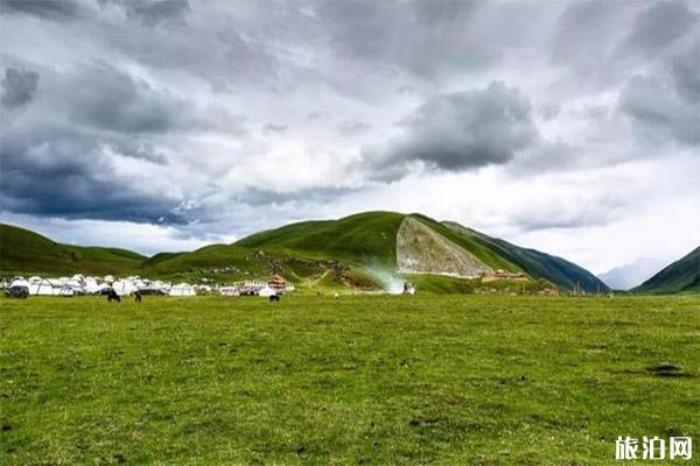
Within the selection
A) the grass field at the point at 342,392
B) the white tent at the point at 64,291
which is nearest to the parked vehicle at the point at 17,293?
the white tent at the point at 64,291

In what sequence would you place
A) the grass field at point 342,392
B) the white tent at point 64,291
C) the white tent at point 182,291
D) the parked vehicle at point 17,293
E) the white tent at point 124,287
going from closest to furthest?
the grass field at point 342,392, the parked vehicle at point 17,293, the white tent at point 64,291, the white tent at point 124,287, the white tent at point 182,291

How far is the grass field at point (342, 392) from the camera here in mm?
22219

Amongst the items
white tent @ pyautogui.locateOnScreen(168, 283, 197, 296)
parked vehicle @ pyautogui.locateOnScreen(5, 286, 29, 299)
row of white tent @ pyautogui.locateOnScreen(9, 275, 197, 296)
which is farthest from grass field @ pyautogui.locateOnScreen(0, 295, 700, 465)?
white tent @ pyautogui.locateOnScreen(168, 283, 197, 296)

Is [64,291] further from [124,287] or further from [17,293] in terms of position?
[17,293]

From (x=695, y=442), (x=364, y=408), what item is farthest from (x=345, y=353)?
(x=695, y=442)

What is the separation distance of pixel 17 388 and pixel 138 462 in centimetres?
1313

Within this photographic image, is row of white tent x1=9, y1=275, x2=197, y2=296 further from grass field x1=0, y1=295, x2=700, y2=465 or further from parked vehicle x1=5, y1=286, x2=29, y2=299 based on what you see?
grass field x1=0, y1=295, x2=700, y2=465

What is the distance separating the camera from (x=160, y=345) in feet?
133

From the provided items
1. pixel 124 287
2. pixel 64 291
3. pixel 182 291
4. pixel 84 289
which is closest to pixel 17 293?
pixel 64 291

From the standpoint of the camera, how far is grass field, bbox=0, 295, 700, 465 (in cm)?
2222

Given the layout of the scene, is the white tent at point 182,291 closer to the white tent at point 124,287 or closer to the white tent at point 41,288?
the white tent at point 124,287

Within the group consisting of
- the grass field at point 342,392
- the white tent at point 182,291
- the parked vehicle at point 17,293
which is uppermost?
the white tent at point 182,291

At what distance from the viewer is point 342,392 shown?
2894cm

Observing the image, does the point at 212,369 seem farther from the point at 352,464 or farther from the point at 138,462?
the point at 352,464
